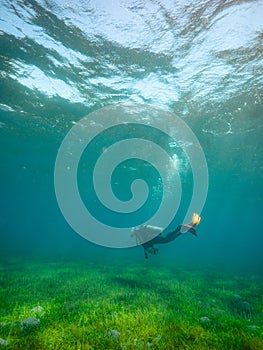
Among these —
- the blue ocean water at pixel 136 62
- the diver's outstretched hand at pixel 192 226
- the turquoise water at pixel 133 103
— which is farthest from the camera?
the diver's outstretched hand at pixel 192 226

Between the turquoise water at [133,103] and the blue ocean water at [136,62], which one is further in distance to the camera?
the blue ocean water at [136,62]

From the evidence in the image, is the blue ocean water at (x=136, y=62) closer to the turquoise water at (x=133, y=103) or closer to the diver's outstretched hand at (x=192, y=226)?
the turquoise water at (x=133, y=103)

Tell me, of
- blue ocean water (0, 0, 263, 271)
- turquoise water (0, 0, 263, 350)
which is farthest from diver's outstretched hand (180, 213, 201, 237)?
blue ocean water (0, 0, 263, 271)

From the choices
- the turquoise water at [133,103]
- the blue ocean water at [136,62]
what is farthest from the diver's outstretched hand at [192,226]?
the blue ocean water at [136,62]

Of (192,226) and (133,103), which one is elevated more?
(133,103)

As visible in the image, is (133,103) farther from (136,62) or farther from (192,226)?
(192,226)

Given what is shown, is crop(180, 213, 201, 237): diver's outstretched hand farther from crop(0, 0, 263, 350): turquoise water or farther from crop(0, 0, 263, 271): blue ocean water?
crop(0, 0, 263, 271): blue ocean water

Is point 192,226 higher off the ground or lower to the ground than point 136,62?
lower

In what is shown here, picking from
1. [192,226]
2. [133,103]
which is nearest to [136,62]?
[133,103]

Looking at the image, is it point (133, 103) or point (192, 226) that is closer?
point (192, 226)

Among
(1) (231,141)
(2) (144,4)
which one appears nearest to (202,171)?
(1) (231,141)

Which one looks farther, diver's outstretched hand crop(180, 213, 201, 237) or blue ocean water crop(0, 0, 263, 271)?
diver's outstretched hand crop(180, 213, 201, 237)

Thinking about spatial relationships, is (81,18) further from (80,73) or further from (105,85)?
(105,85)

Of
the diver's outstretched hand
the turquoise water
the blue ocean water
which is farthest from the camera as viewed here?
the diver's outstretched hand
